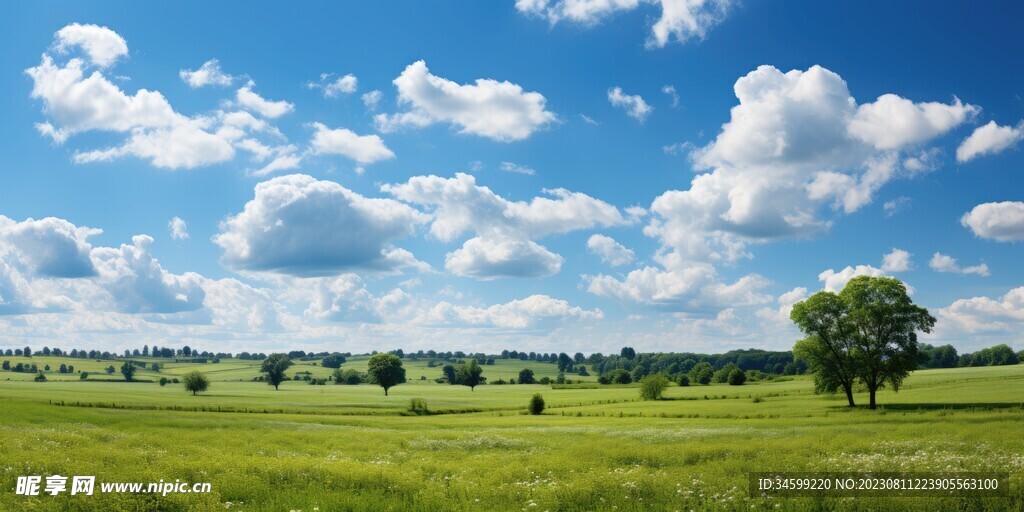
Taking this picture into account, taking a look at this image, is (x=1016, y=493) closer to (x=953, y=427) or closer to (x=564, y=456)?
(x=564, y=456)

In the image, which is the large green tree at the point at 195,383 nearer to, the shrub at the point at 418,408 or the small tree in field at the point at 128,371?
the shrub at the point at 418,408

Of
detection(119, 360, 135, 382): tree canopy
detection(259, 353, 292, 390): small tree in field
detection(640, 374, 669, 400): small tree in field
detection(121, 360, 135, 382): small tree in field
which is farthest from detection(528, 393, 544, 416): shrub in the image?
detection(121, 360, 135, 382): small tree in field

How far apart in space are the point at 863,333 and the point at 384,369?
92722 millimetres

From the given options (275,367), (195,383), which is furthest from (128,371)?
(195,383)

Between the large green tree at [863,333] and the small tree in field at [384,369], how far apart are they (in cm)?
8551

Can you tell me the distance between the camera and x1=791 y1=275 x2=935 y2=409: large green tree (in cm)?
6644

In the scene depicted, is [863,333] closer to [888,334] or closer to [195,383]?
[888,334]

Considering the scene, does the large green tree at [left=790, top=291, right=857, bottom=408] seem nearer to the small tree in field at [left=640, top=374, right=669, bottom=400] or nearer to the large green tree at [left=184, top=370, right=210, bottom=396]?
the small tree in field at [left=640, top=374, right=669, bottom=400]

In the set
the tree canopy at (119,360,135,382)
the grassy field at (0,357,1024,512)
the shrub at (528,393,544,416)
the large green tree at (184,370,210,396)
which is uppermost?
the grassy field at (0,357,1024,512)

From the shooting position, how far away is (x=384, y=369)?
132m

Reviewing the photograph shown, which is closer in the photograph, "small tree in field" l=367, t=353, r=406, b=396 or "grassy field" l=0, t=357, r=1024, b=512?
"grassy field" l=0, t=357, r=1024, b=512

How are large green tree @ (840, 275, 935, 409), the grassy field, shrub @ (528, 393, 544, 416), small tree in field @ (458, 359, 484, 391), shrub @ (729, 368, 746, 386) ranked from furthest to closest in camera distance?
small tree in field @ (458, 359, 484, 391)
shrub @ (729, 368, 746, 386)
shrub @ (528, 393, 544, 416)
large green tree @ (840, 275, 935, 409)
the grassy field

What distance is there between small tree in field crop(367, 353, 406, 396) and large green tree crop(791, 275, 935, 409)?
3367 inches

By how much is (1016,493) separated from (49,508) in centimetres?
2768
